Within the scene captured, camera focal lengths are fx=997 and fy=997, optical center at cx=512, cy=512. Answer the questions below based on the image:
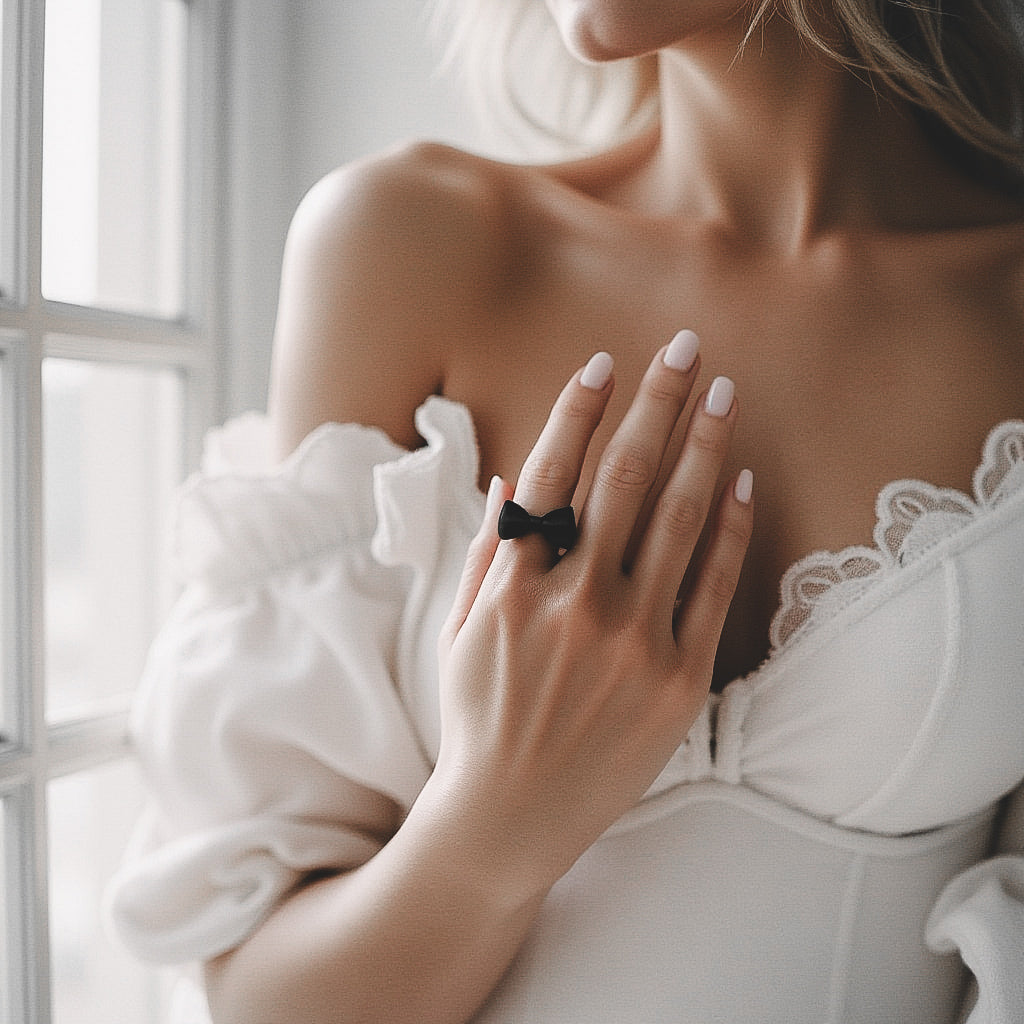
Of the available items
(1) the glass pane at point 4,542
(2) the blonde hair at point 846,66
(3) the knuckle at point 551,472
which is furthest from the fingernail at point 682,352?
(1) the glass pane at point 4,542

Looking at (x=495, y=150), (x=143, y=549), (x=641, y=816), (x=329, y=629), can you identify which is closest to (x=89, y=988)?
(x=143, y=549)

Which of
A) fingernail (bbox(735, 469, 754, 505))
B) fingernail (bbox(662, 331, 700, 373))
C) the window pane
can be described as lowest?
the window pane

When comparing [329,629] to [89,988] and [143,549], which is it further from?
[89,988]

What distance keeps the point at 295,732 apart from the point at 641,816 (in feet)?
1.00

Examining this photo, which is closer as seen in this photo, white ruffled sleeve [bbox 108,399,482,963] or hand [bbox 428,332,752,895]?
hand [bbox 428,332,752,895]

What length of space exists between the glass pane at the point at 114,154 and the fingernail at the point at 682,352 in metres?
0.66

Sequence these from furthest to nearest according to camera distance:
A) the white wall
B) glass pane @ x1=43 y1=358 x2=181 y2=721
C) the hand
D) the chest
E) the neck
→ the white wall → glass pane @ x1=43 y1=358 x2=181 y2=721 → the neck → the chest → the hand

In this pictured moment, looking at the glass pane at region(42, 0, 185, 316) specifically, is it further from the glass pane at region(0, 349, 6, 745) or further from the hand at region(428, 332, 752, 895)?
the hand at region(428, 332, 752, 895)

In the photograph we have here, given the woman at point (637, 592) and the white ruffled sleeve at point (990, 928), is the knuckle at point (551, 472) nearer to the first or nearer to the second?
the woman at point (637, 592)

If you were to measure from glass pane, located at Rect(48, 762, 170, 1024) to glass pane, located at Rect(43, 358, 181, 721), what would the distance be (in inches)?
4.5

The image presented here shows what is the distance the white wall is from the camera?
125 cm

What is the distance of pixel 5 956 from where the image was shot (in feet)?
3.06

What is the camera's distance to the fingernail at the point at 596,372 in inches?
29.6

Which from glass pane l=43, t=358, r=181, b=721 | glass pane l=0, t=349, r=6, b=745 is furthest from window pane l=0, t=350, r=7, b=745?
glass pane l=43, t=358, r=181, b=721
